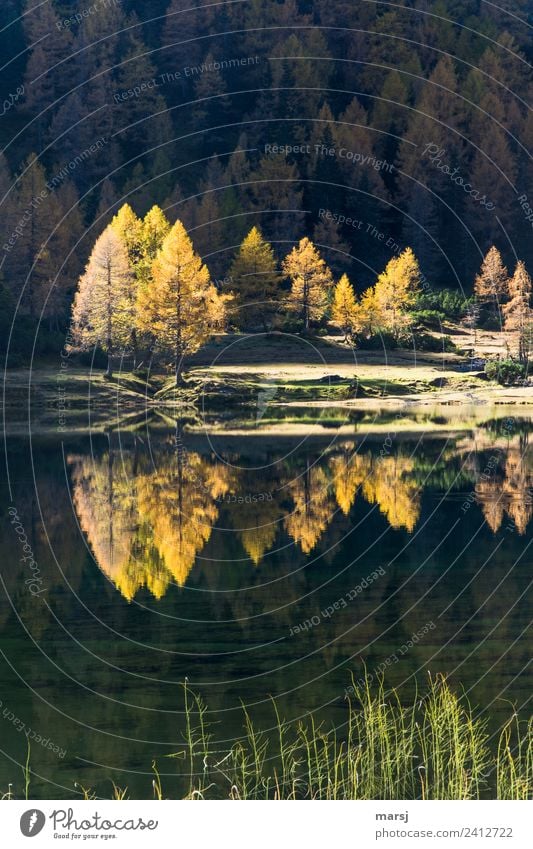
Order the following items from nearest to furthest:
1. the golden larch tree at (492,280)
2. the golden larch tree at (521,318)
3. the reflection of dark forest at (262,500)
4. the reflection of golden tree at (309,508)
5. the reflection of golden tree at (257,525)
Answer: the reflection of dark forest at (262,500)
the reflection of golden tree at (257,525)
the reflection of golden tree at (309,508)
the golden larch tree at (521,318)
the golden larch tree at (492,280)

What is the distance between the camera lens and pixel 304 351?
84562 millimetres

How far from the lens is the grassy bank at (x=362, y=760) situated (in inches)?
578

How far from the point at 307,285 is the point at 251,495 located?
5059cm

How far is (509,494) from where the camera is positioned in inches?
1483

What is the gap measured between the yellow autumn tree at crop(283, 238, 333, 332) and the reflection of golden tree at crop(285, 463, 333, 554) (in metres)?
43.7

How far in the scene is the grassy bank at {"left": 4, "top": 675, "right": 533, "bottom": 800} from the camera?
14680 mm

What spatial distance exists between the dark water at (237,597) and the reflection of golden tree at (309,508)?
0.32 ft

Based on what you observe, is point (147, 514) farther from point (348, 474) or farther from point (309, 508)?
point (348, 474)

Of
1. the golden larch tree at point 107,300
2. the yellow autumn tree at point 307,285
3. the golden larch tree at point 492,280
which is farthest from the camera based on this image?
the golden larch tree at point 492,280

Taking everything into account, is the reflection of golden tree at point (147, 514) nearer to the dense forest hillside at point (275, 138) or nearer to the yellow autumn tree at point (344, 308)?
the yellow autumn tree at point (344, 308)

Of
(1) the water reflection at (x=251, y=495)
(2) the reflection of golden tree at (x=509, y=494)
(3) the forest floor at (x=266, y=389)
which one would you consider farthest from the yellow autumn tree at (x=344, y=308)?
(2) the reflection of golden tree at (x=509, y=494)

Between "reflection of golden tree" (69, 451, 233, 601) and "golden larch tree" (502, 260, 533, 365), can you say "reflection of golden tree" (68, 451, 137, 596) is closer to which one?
"reflection of golden tree" (69, 451, 233, 601)

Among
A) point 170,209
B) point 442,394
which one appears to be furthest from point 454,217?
point 442,394

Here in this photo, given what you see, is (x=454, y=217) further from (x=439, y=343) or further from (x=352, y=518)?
(x=352, y=518)
